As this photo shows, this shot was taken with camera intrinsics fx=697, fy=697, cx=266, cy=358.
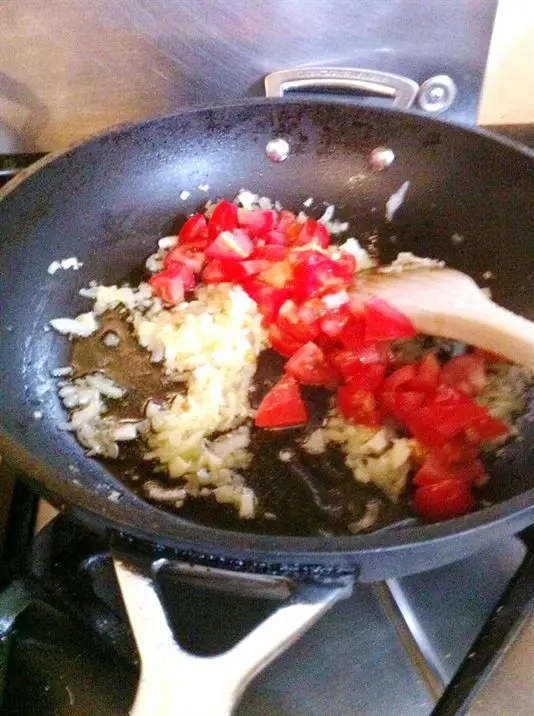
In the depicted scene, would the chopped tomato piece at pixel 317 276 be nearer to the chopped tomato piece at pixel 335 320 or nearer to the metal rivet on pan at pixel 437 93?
the chopped tomato piece at pixel 335 320

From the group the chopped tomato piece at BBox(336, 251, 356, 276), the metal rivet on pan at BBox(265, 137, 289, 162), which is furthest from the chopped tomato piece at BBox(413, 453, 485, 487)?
the metal rivet on pan at BBox(265, 137, 289, 162)

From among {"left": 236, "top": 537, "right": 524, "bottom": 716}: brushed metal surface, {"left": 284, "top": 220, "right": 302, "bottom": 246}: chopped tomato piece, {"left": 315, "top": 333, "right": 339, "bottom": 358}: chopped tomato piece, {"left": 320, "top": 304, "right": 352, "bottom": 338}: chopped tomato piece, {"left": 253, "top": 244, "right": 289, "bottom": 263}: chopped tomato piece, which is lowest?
{"left": 236, "top": 537, "right": 524, "bottom": 716}: brushed metal surface

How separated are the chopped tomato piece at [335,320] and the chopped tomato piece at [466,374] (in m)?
0.15

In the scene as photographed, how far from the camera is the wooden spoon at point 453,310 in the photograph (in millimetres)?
852

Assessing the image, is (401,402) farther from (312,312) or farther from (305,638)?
(305,638)

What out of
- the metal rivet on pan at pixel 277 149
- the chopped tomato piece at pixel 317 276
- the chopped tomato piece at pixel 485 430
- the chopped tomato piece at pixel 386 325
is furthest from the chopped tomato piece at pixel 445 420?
the metal rivet on pan at pixel 277 149

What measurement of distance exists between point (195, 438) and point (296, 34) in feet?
2.05

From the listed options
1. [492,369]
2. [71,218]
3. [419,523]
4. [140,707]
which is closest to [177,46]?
[71,218]

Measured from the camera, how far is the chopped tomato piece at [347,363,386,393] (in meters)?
0.88

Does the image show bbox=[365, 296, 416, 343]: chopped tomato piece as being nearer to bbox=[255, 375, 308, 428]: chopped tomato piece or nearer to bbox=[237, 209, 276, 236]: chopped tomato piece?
bbox=[255, 375, 308, 428]: chopped tomato piece

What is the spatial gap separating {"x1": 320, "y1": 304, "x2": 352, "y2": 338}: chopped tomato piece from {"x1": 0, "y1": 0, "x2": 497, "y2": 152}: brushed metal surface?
40 cm

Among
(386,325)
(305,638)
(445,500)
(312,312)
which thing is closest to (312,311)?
(312,312)

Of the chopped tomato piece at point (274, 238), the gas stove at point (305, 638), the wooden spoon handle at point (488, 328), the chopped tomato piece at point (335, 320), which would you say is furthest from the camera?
the chopped tomato piece at point (274, 238)

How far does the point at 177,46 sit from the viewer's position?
3.42ft
